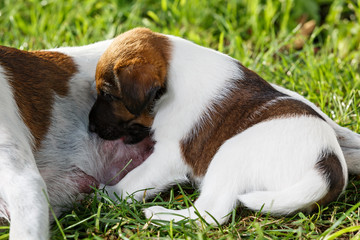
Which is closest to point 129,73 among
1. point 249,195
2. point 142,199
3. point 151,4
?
point 142,199

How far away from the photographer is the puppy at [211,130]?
3.15 meters

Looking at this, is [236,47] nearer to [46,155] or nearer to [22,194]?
[46,155]

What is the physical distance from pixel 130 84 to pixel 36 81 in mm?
754

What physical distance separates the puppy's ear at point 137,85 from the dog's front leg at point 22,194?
74 centimetres

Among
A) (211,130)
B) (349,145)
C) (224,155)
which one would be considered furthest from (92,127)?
(349,145)

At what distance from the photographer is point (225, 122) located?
3.55m

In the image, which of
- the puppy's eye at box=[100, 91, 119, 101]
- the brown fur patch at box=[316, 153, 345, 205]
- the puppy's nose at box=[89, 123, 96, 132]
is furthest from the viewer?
the puppy's nose at box=[89, 123, 96, 132]

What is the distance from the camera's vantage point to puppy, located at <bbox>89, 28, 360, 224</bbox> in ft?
10.3

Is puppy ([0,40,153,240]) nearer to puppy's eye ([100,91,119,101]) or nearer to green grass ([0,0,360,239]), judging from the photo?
green grass ([0,0,360,239])

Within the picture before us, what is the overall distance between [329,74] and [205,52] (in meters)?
1.90

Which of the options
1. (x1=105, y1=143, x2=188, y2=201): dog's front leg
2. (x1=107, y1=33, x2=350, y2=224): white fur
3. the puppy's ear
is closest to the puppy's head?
the puppy's ear

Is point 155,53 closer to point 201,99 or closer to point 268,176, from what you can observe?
point 201,99

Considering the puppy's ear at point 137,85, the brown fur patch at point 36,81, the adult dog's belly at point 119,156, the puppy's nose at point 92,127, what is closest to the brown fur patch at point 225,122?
the puppy's ear at point 137,85

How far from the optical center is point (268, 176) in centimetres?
317
